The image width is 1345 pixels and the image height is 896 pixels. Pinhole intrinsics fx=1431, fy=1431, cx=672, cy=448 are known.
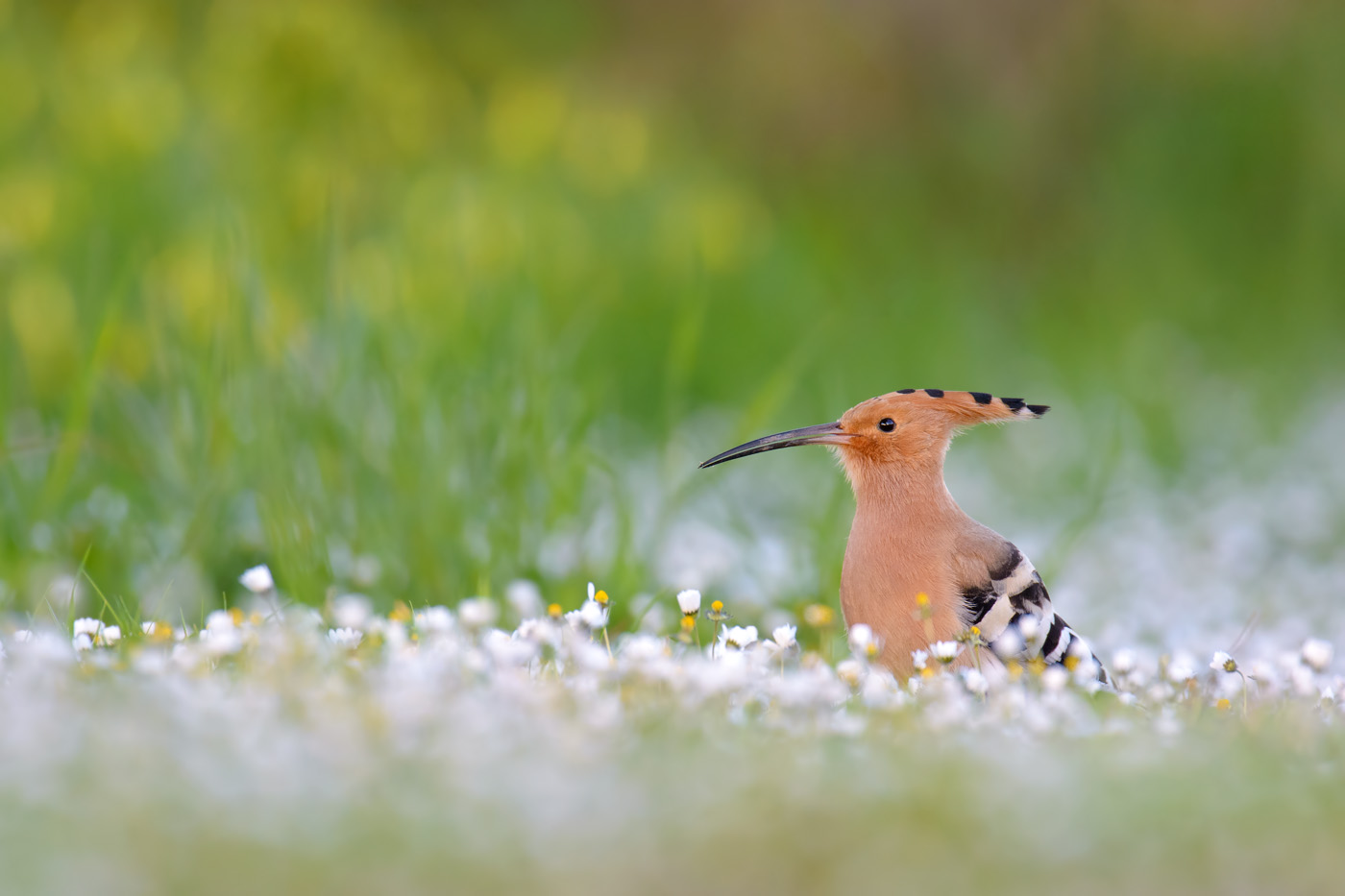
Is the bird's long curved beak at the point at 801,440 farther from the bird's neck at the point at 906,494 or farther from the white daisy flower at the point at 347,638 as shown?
the white daisy flower at the point at 347,638

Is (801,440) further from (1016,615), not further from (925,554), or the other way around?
(1016,615)

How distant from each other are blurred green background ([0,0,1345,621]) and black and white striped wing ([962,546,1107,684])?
2.87ft

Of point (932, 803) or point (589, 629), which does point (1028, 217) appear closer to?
point (589, 629)

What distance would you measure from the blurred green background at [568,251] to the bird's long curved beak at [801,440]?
51 centimetres

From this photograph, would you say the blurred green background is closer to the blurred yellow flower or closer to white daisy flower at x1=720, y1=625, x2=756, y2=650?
the blurred yellow flower

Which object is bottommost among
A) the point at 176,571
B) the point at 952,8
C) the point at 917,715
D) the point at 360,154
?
the point at 176,571

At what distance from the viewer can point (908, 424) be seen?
279cm

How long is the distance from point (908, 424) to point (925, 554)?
31cm

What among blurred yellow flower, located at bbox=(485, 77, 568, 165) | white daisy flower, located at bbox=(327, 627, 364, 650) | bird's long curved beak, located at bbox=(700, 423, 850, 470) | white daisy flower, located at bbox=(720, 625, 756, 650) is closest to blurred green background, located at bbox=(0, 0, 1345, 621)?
blurred yellow flower, located at bbox=(485, 77, 568, 165)

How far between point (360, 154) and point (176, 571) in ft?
11.5

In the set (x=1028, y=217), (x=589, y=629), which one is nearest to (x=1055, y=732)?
(x=589, y=629)

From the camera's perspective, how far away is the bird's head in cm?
277

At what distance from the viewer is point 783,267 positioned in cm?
700

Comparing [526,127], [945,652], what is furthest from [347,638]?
[526,127]
